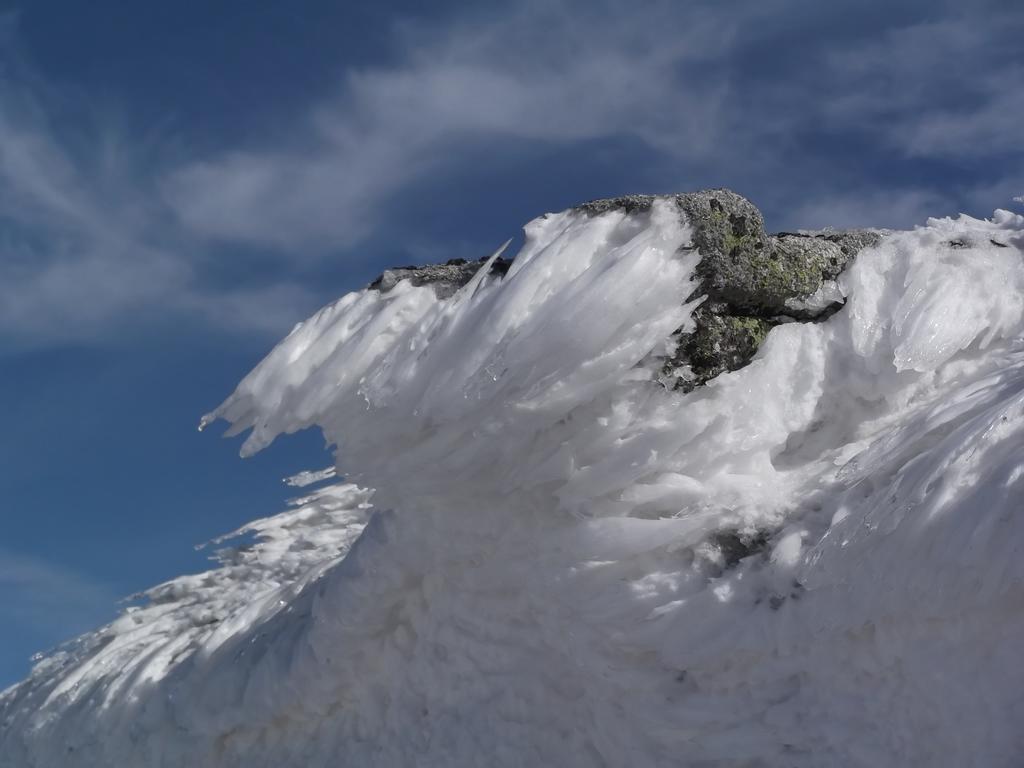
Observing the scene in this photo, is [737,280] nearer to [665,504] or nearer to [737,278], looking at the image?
[737,278]

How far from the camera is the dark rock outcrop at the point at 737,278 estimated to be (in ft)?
9.97

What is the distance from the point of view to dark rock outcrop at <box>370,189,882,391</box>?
3039mm

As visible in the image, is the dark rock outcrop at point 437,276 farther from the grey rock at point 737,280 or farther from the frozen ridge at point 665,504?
the grey rock at point 737,280

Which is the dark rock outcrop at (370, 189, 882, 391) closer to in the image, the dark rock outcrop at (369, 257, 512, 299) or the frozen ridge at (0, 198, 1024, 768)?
the frozen ridge at (0, 198, 1024, 768)

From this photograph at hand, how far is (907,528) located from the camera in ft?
7.69

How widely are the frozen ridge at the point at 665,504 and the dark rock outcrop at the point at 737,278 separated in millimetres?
18

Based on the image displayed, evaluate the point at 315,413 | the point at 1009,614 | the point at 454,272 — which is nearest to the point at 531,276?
the point at 454,272

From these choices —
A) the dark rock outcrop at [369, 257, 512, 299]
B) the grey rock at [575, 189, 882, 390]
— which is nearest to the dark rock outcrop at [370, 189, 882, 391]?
the grey rock at [575, 189, 882, 390]

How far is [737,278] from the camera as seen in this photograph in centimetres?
307

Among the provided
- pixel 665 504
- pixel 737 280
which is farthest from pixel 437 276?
pixel 665 504

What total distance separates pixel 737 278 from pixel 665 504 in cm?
71

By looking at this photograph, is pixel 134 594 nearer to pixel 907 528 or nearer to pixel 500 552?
pixel 500 552

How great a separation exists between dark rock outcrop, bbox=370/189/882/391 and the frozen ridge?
2 cm

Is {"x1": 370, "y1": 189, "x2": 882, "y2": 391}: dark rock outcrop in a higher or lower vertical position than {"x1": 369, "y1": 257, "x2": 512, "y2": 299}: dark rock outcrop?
lower
